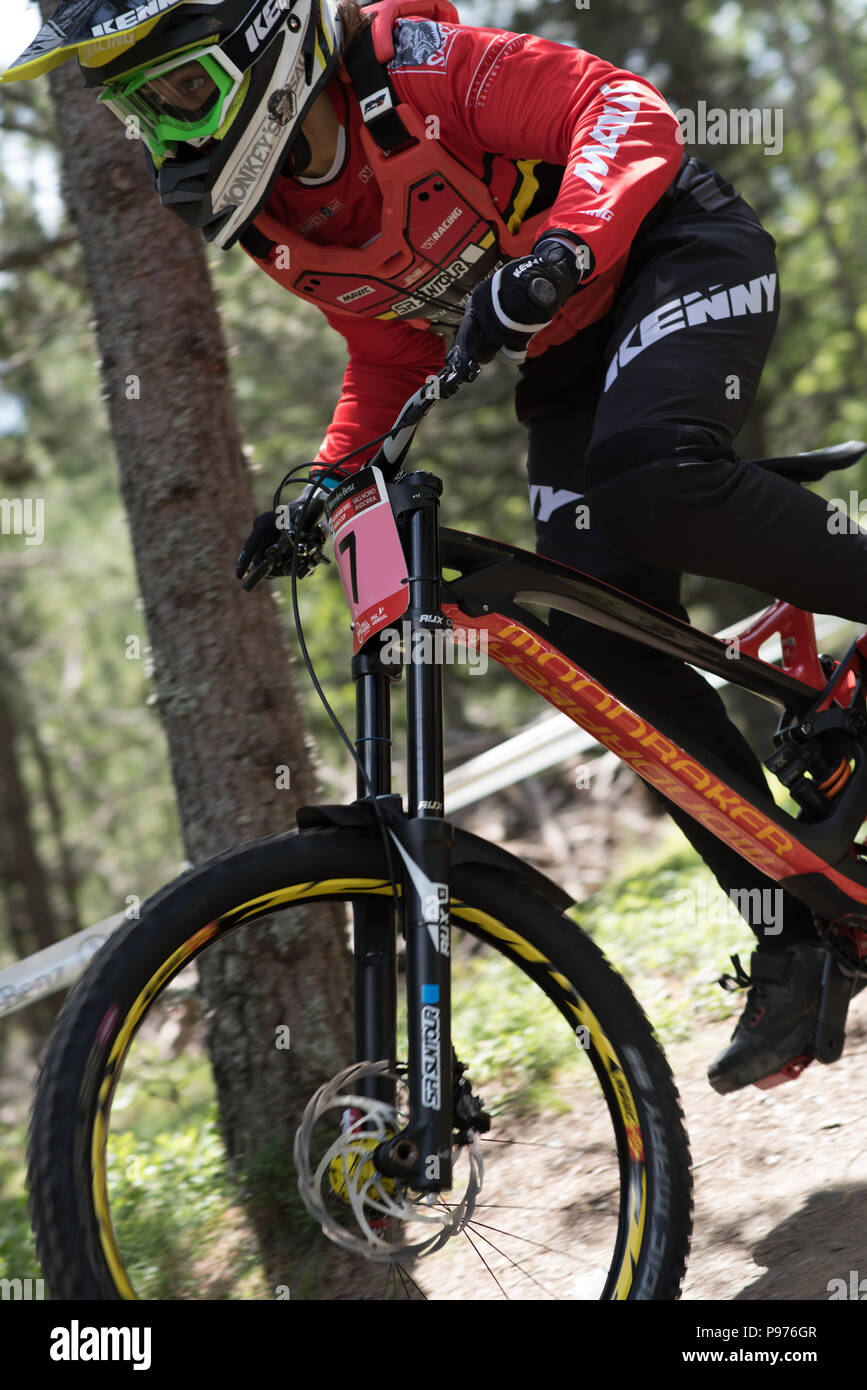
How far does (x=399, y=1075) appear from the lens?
1944mm

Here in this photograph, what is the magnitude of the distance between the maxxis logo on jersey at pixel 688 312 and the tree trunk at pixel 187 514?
144cm

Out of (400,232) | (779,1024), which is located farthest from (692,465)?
(779,1024)

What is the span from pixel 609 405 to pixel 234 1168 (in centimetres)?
228

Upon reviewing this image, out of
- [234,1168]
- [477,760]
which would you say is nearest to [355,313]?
[234,1168]

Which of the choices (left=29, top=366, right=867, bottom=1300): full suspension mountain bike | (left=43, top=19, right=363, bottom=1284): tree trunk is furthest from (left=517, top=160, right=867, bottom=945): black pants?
(left=43, top=19, right=363, bottom=1284): tree trunk

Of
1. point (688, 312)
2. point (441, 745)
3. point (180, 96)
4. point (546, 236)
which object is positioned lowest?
point (441, 745)

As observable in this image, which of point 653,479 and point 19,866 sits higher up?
point 19,866

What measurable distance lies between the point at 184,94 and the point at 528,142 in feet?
2.10

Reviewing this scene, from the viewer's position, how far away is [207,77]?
2057mm

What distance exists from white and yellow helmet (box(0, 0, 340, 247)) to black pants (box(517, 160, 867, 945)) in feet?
2.49

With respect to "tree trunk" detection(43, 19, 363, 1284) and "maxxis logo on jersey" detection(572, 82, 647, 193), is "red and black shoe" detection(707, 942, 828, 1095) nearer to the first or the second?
"tree trunk" detection(43, 19, 363, 1284)

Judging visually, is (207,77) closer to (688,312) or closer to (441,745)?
(688,312)

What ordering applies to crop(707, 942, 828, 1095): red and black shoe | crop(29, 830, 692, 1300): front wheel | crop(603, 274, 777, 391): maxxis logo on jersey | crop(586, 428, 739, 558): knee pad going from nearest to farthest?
crop(29, 830, 692, 1300): front wheel → crop(586, 428, 739, 558): knee pad → crop(603, 274, 777, 391): maxxis logo on jersey → crop(707, 942, 828, 1095): red and black shoe

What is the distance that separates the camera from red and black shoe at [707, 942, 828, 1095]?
2494mm
